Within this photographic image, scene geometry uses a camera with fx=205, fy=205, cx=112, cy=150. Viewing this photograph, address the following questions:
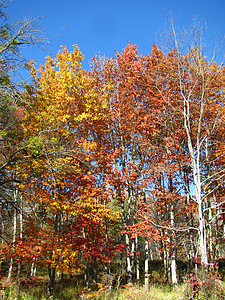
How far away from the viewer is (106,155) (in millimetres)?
11359

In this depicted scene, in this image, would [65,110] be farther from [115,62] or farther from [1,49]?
[115,62]

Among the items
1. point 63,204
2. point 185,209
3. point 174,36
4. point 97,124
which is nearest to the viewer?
point 174,36

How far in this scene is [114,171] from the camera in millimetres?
10289

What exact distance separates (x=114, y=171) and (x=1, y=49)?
683 centimetres

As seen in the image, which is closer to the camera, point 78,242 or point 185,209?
point 78,242

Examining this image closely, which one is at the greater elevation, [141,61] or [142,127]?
[141,61]

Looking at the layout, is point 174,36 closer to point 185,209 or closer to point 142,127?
point 142,127

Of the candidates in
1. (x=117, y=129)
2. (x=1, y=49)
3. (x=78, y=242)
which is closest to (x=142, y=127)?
(x=117, y=129)

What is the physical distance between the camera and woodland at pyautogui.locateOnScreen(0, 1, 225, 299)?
18.8 ft

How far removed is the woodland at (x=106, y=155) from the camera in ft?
18.8

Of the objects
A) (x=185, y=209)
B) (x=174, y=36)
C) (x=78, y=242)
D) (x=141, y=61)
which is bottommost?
(x=78, y=242)

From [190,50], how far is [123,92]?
565 cm

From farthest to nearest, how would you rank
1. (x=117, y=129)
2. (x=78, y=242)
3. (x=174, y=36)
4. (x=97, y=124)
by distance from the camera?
(x=117, y=129)
(x=97, y=124)
(x=78, y=242)
(x=174, y=36)

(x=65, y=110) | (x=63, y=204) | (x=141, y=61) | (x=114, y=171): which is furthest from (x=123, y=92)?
(x=63, y=204)
